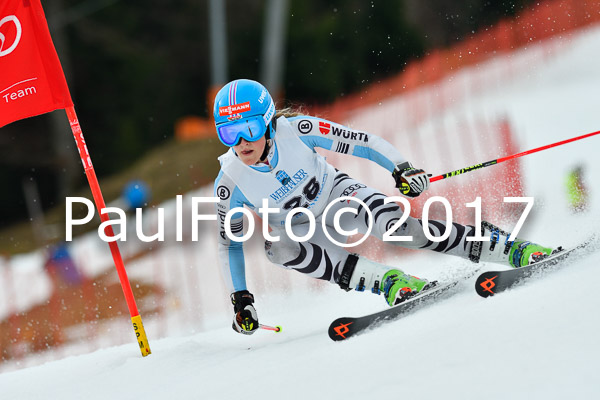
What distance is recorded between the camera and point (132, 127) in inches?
1078

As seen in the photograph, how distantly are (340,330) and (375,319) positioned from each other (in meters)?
0.20

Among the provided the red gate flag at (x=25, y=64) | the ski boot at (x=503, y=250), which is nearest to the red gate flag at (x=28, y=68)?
the red gate flag at (x=25, y=64)

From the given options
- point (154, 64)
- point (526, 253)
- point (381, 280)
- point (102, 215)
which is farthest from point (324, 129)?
point (154, 64)

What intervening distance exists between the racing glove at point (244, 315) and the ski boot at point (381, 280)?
546 mm

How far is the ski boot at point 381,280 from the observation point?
420 cm

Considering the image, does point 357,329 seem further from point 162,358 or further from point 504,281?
point 162,358

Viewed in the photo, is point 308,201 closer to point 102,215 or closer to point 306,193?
point 306,193

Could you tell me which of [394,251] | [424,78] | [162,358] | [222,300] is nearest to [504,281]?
[162,358]

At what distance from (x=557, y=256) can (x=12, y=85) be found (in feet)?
11.2

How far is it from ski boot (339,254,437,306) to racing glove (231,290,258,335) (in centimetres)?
55

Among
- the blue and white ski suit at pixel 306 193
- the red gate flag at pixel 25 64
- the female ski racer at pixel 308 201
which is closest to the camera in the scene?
the female ski racer at pixel 308 201

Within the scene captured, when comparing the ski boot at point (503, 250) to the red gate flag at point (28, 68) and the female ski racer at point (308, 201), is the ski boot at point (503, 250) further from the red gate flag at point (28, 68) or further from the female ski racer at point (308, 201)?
the red gate flag at point (28, 68)

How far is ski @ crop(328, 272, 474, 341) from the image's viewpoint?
3.95 meters

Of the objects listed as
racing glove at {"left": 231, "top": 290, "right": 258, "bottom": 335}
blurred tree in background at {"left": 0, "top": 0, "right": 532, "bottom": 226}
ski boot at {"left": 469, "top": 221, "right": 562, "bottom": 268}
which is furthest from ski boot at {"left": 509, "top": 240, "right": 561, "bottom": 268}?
blurred tree in background at {"left": 0, "top": 0, "right": 532, "bottom": 226}
